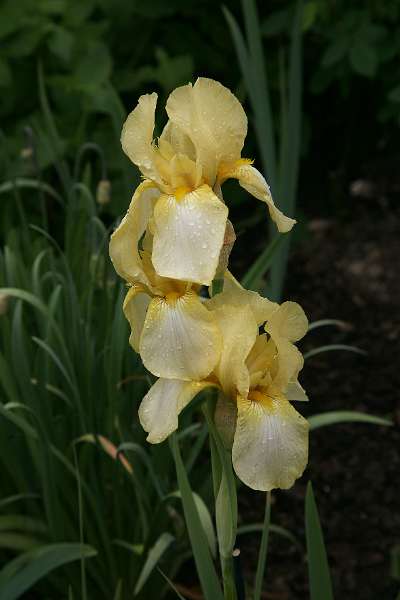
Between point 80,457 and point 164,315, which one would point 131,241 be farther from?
point 80,457

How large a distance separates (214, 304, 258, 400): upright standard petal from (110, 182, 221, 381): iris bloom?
2 cm

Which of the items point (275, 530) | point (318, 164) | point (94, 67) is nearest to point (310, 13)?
point (94, 67)

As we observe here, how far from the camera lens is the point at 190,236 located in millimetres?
1034

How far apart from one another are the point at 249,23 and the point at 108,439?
1.01 m

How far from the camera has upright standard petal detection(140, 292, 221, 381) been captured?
1063 millimetres

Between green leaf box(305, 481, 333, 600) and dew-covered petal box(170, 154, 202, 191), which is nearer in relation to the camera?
dew-covered petal box(170, 154, 202, 191)

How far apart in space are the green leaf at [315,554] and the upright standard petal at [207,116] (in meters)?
0.48

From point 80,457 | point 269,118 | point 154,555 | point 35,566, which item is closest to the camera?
point 35,566

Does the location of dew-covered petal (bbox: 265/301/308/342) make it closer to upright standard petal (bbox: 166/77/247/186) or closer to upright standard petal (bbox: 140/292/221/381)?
upright standard petal (bbox: 140/292/221/381)

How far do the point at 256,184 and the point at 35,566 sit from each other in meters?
0.89

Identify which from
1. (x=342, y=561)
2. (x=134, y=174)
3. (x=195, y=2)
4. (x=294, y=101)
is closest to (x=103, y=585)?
(x=342, y=561)

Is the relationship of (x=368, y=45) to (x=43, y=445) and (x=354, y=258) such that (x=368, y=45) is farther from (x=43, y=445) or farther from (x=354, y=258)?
(x=43, y=445)

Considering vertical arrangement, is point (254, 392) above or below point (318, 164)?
above

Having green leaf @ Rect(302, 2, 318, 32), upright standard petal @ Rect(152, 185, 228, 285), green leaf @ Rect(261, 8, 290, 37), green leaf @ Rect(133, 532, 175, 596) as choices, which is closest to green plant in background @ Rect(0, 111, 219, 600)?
green leaf @ Rect(133, 532, 175, 596)
